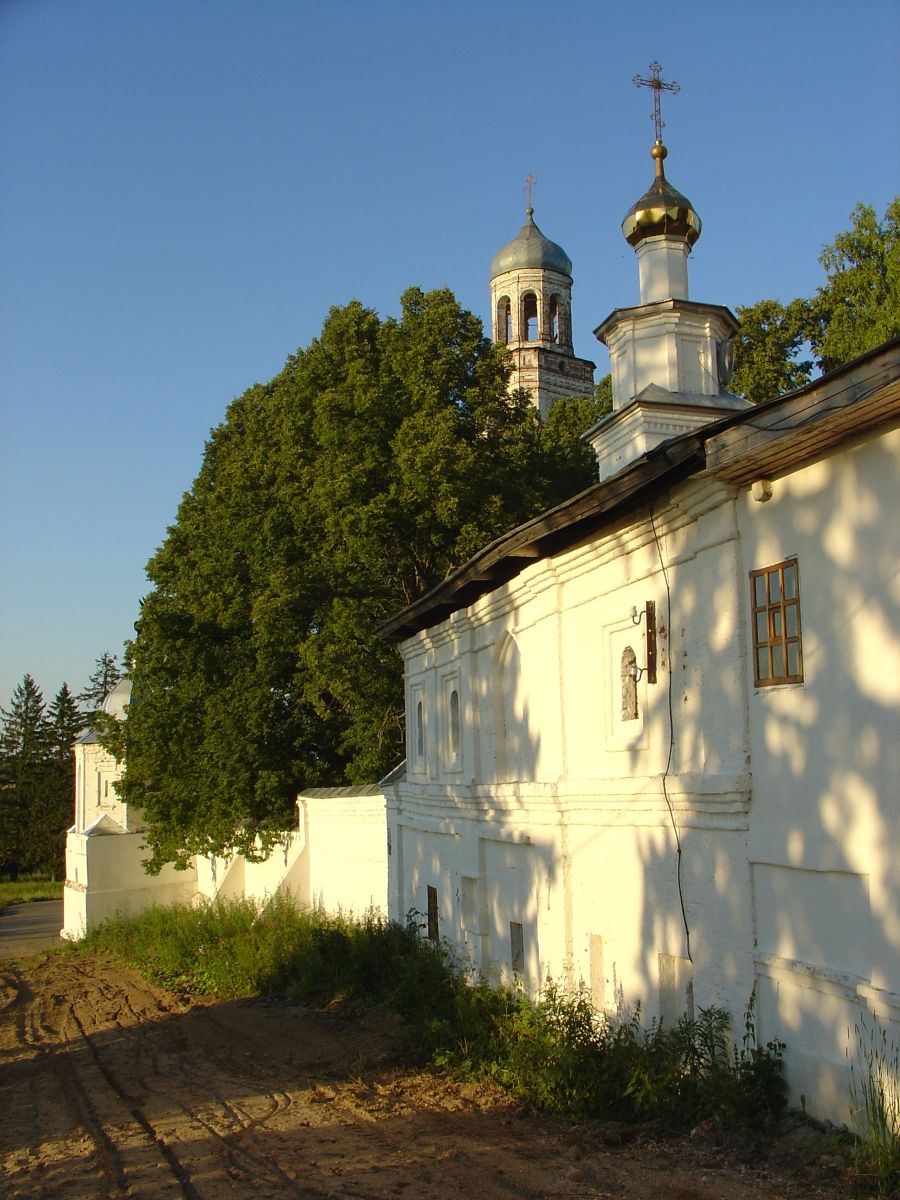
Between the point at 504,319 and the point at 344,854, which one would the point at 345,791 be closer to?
the point at 344,854

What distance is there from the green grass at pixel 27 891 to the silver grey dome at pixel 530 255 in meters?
32.4

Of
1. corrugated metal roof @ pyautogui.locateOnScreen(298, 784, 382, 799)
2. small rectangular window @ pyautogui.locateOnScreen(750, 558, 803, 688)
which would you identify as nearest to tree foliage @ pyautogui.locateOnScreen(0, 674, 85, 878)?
corrugated metal roof @ pyautogui.locateOnScreen(298, 784, 382, 799)

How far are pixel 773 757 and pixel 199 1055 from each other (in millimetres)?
8797

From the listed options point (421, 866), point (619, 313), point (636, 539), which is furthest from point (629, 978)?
point (619, 313)

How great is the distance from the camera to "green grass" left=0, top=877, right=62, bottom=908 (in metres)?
49.9

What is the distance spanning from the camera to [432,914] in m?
17.3

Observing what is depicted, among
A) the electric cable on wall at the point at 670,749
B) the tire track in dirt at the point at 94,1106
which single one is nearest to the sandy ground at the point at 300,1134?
the tire track in dirt at the point at 94,1106

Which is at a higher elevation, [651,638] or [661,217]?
[661,217]

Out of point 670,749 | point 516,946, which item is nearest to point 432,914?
point 516,946

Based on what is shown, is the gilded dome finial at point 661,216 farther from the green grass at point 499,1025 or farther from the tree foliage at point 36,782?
the tree foliage at point 36,782

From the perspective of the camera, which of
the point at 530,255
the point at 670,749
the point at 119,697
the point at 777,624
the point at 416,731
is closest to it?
the point at 777,624

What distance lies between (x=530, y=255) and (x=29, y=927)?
31.1m

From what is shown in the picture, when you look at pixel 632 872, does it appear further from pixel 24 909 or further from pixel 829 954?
pixel 24 909

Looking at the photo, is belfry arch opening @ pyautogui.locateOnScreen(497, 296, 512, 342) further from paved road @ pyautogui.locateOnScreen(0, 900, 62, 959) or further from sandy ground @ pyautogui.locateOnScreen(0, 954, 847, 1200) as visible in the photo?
sandy ground @ pyautogui.locateOnScreen(0, 954, 847, 1200)
